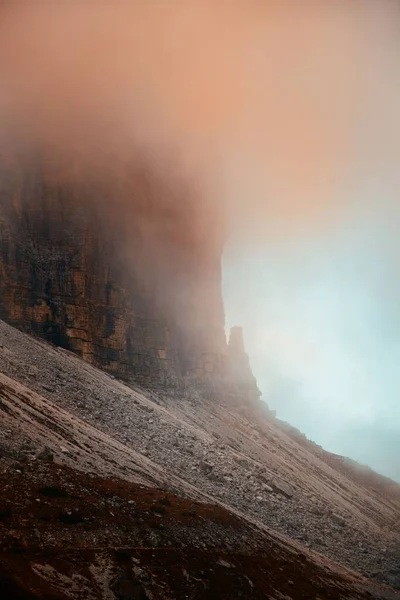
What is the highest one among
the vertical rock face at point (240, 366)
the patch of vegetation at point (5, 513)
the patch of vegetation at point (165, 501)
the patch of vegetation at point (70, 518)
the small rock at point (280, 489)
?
the vertical rock face at point (240, 366)

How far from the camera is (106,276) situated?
100625 mm

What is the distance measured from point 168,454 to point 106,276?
56.7 m

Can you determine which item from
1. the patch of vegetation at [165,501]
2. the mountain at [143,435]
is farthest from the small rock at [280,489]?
the patch of vegetation at [165,501]

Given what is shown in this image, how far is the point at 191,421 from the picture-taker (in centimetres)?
8444

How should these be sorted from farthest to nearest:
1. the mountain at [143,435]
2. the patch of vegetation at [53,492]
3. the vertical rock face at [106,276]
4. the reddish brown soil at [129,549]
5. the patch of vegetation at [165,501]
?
the vertical rock face at [106,276]
the patch of vegetation at [165,501]
the patch of vegetation at [53,492]
the mountain at [143,435]
the reddish brown soil at [129,549]

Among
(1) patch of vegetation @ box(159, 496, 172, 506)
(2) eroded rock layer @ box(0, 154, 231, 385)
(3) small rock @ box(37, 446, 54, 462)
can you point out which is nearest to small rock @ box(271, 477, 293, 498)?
(1) patch of vegetation @ box(159, 496, 172, 506)

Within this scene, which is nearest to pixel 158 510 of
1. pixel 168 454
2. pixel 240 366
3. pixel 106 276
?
pixel 168 454

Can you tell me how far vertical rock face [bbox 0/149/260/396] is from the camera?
89.6 meters

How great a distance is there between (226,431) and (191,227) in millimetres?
65361

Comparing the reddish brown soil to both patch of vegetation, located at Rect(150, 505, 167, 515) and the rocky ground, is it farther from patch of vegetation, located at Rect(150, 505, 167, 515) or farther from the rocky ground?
the rocky ground

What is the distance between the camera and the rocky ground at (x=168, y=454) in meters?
37.2

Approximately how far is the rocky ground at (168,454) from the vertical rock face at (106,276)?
11.1 metres

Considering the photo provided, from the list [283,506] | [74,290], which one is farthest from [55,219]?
[283,506]

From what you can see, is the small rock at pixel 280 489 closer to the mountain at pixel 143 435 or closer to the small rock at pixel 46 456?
the mountain at pixel 143 435
